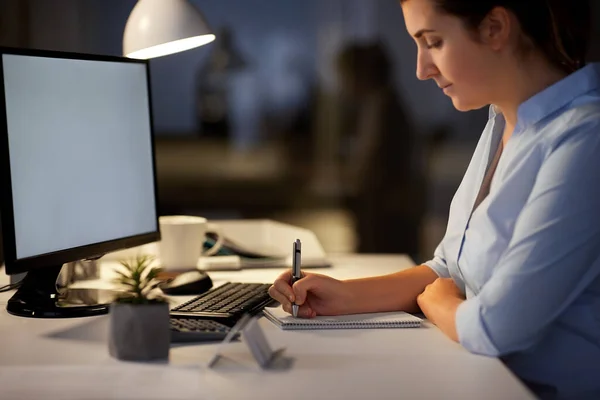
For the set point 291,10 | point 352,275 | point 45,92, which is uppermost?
point 291,10

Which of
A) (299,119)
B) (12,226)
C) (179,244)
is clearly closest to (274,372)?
(12,226)

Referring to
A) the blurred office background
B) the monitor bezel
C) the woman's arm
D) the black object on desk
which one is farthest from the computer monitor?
the blurred office background

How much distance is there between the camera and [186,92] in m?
5.71

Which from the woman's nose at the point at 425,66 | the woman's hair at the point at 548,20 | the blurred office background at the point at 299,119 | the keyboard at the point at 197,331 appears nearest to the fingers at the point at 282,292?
the keyboard at the point at 197,331

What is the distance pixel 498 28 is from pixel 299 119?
444cm

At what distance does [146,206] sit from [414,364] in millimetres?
806

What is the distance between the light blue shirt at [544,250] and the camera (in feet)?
3.93

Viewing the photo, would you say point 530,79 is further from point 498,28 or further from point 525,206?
point 525,206

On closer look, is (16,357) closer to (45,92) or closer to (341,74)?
(45,92)

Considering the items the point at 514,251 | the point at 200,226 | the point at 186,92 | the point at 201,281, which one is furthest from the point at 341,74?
the point at 514,251

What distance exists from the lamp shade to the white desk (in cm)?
72

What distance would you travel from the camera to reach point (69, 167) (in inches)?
61.5

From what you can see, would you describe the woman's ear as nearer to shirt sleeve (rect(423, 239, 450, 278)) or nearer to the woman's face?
the woman's face

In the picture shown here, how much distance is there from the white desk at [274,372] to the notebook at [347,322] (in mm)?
19
